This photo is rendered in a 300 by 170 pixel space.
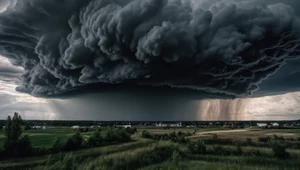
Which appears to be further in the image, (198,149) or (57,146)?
(198,149)

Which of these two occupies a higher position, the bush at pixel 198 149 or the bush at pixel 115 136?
the bush at pixel 115 136

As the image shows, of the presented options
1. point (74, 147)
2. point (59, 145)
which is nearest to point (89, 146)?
point (74, 147)

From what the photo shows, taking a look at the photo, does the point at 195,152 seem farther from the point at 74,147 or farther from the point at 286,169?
the point at 74,147

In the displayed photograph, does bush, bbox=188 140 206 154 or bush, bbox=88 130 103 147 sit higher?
bush, bbox=88 130 103 147

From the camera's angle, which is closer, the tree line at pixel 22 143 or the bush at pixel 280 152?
the bush at pixel 280 152

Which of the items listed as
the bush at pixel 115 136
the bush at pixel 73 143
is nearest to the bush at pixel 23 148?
the bush at pixel 73 143

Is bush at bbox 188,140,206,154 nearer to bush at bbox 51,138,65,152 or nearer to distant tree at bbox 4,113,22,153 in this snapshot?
bush at bbox 51,138,65,152

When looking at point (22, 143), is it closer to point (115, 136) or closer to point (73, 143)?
point (73, 143)

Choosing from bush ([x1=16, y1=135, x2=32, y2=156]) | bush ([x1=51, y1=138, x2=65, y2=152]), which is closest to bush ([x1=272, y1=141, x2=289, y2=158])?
bush ([x1=51, y1=138, x2=65, y2=152])

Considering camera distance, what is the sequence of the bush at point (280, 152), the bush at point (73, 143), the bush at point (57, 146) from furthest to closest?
the bush at point (73, 143) < the bush at point (57, 146) < the bush at point (280, 152)

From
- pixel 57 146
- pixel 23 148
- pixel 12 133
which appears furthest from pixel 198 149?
pixel 12 133

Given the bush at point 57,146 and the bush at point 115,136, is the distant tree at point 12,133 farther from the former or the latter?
the bush at point 115,136
